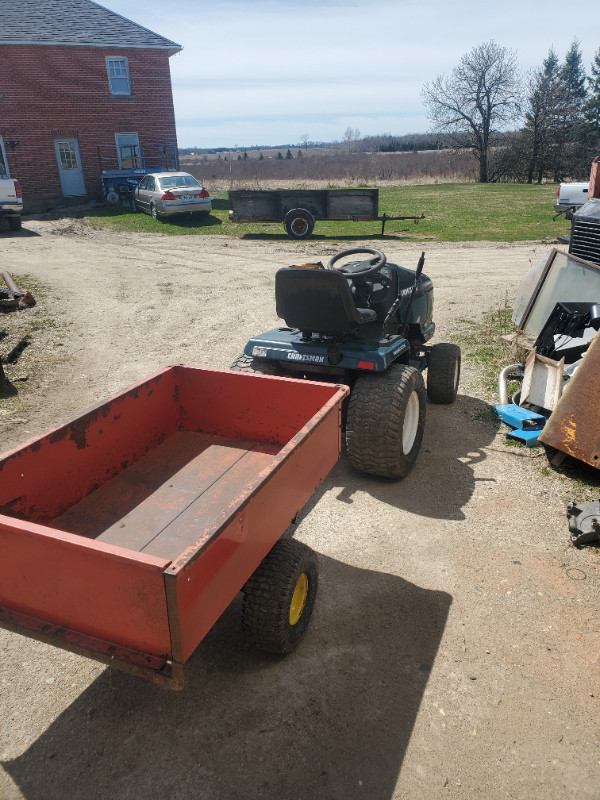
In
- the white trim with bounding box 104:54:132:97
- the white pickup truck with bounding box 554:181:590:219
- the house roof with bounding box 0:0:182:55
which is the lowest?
the white pickup truck with bounding box 554:181:590:219

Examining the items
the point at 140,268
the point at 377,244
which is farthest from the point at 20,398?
the point at 377,244

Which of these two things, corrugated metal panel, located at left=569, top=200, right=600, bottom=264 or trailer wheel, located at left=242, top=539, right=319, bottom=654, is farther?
corrugated metal panel, located at left=569, top=200, right=600, bottom=264

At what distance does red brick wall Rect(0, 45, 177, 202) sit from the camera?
874 inches

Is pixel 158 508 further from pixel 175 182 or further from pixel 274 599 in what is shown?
→ pixel 175 182

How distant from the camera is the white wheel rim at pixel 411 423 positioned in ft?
16.9

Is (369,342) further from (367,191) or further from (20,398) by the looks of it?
(367,191)

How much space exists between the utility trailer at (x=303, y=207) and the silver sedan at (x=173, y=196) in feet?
6.85

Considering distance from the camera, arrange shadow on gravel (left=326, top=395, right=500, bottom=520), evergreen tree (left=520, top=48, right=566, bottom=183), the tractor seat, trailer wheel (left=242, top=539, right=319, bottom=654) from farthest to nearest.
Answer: evergreen tree (left=520, top=48, right=566, bottom=183) < shadow on gravel (left=326, top=395, right=500, bottom=520) < the tractor seat < trailer wheel (left=242, top=539, right=319, bottom=654)

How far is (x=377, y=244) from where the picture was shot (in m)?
15.5

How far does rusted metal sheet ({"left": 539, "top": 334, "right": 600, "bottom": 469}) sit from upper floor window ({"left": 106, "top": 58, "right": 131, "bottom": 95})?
78.1 feet

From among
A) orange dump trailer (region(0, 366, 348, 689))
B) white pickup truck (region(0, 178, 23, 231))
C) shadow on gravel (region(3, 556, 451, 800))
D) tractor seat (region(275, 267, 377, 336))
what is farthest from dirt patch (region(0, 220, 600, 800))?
white pickup truck (region(0, 178, 23, 231))

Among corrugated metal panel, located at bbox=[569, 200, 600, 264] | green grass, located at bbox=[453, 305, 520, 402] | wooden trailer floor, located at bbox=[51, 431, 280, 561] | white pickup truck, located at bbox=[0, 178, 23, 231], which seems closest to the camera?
wooden trailer floor, located at bbox=[51, 431, 280, 561]

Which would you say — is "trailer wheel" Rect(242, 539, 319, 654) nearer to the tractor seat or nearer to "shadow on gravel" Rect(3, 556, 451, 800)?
"shadow on gravel" Rect(3, 556, 451, 800)

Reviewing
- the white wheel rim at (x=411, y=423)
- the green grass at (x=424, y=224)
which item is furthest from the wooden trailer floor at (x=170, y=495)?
the green grass at (x=424, y=224)
